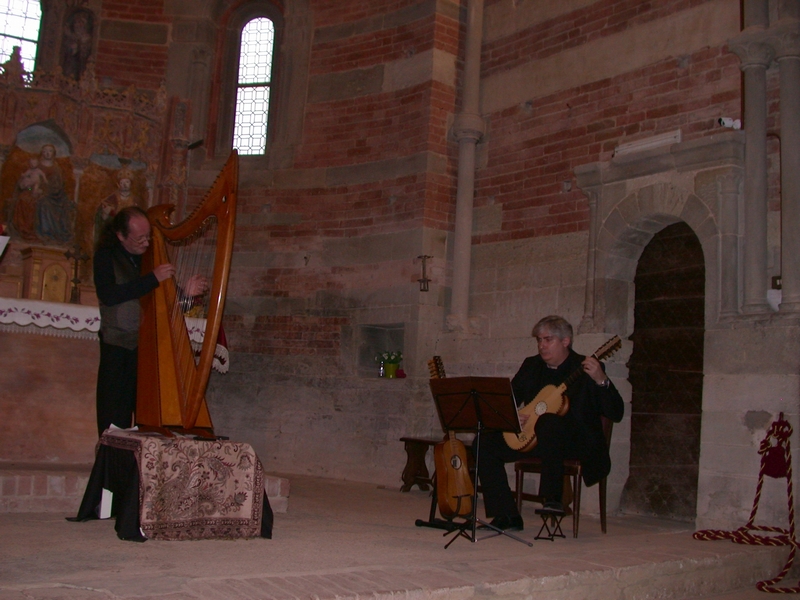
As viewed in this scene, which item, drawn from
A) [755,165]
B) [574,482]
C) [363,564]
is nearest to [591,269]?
[755,165]

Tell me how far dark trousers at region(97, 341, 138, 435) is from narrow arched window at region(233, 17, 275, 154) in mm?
6196

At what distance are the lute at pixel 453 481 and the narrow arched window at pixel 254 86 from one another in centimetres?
639

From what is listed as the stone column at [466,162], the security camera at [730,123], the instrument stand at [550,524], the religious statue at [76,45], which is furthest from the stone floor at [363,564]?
the religious statue at [76,45]

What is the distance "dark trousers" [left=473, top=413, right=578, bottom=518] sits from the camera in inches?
190

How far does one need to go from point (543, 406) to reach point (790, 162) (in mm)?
2767

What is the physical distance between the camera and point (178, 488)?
157 inches

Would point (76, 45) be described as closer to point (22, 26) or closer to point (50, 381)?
point (22, 26)

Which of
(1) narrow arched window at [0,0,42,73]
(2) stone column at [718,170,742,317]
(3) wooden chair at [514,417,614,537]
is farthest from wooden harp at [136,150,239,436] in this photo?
(1) narrow arched window at [0,0,42,73]

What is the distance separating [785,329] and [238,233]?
247 inches

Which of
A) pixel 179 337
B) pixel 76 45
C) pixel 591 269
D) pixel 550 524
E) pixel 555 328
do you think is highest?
pixel 76 45

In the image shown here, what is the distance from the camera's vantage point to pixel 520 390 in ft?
17.3

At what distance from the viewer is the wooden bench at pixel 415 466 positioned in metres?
7.74

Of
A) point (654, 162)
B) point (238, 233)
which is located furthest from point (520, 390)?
point (238, 233)

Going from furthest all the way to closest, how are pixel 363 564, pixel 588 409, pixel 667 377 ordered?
pixel 667 377 < pixel 588 409 < pixel 363 564
